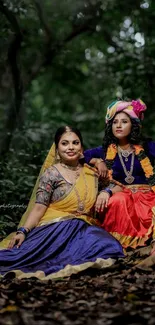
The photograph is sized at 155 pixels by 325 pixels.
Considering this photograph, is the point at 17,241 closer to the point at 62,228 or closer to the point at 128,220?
the point at 62,228

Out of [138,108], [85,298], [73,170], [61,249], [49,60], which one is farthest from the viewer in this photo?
[49,60]

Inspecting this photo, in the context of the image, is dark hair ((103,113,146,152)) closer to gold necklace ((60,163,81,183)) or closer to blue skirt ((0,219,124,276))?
gold necklace ((60,163,81,183))

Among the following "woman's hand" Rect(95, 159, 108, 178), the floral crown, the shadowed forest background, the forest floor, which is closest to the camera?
the forest floor

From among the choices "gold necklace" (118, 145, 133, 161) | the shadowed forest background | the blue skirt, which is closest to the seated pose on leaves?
the blue skirt

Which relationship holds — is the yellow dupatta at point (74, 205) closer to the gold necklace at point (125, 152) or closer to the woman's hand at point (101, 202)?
the woman's hand at point (101, 202)

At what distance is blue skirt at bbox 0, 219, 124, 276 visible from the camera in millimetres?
4172

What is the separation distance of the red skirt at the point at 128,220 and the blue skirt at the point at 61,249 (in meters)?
0.25

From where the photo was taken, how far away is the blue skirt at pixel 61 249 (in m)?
4.17

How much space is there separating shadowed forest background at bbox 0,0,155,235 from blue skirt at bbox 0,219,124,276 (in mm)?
2008

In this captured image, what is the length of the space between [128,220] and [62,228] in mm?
639

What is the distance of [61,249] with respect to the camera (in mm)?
4367

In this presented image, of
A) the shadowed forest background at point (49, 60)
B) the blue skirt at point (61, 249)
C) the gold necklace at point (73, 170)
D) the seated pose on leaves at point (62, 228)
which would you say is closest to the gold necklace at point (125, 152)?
the seated pose on leaves at point (62, 228)

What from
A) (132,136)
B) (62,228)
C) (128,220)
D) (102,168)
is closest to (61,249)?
(62,228)

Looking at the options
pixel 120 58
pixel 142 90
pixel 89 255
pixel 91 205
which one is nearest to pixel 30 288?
pixel 89 255
